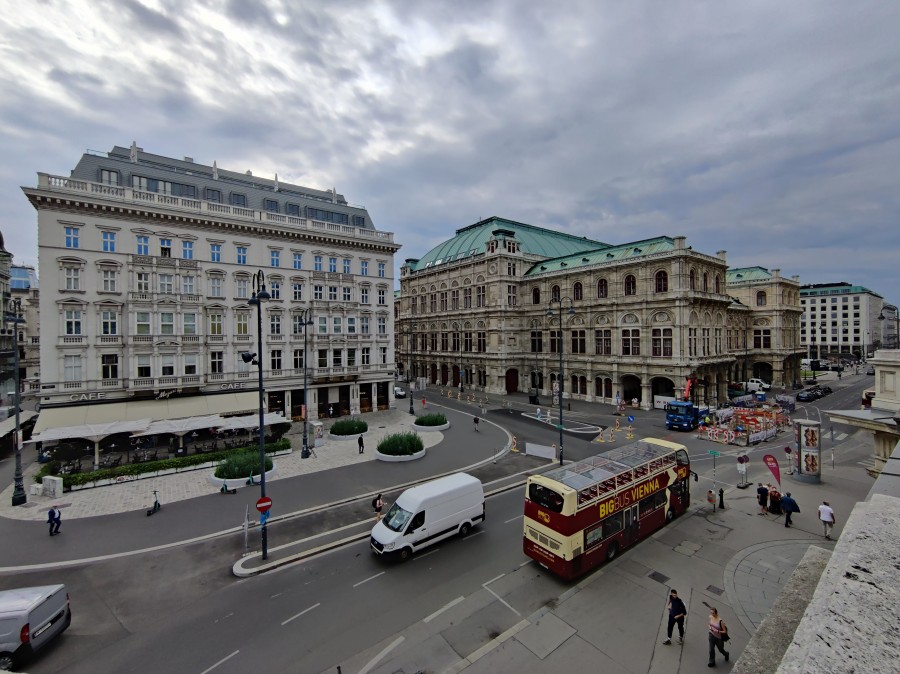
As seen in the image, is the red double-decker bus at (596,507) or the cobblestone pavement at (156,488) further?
the cobblestone pavement at (156,488)

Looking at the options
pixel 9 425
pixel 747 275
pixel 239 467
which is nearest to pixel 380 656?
pixel 239 467

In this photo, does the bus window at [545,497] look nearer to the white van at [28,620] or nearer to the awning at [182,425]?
the white van at [28,620]

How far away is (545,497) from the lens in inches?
556

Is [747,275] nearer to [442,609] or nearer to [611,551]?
[611,551]

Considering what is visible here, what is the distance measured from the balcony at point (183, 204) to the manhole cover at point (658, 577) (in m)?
36.9

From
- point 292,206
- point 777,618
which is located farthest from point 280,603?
point 292,206

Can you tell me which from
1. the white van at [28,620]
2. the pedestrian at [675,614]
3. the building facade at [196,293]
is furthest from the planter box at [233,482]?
the pedestrian at [675,614]

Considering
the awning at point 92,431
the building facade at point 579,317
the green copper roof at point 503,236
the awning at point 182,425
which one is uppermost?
the green copper roof at point 503,236

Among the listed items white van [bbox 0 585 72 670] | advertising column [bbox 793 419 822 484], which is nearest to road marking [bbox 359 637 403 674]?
white van [bbox 0 585 72 670]

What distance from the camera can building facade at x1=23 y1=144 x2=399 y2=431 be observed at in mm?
29078

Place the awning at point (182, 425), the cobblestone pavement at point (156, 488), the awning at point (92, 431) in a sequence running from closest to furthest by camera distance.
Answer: the cobblestone pavement at point (156, 488) < the awning at point (92, 431) < the awning at point (182, 425)

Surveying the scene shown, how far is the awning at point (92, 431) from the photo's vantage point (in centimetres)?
2409

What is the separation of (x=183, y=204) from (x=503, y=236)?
37.0 metres

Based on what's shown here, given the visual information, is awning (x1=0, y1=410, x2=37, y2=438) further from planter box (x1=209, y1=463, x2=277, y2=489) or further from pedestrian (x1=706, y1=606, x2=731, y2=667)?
pedestrian (x1=706, y1=606, x2=731, y2=667)
